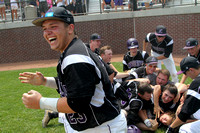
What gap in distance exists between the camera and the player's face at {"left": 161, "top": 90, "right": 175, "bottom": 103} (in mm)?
4459

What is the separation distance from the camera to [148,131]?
4.62m

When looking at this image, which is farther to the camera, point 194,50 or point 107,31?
point 107,31

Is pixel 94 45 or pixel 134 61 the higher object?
pixel 94 45

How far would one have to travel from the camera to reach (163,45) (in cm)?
754

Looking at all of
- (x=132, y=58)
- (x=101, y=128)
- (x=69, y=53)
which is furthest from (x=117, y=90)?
(x=132, y=58)

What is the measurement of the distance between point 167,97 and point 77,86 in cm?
299

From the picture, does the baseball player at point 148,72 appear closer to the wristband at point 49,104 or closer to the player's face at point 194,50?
the player's face at point 194,50

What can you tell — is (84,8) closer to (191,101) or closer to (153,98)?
(153,98)

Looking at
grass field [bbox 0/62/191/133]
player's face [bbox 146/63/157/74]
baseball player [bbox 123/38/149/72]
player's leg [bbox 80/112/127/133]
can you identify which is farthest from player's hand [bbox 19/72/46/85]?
baseball player [bbox 123/38/149/72]

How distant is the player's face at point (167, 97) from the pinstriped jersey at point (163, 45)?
3069 mm

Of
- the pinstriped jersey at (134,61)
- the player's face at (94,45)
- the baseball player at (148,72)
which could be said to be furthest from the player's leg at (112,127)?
the pinstriped jersey at (134,61)

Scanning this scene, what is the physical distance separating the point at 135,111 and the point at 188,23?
35.1ft

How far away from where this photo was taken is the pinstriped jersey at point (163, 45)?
7.43 m

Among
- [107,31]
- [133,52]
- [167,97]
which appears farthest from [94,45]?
[107,31]
